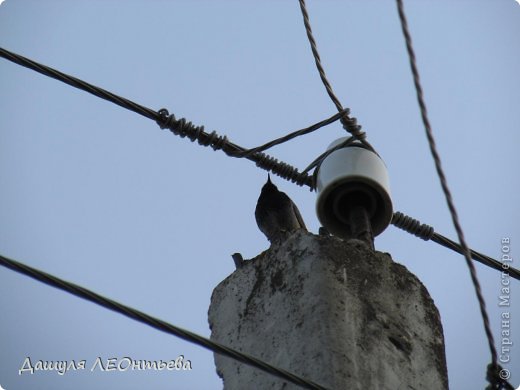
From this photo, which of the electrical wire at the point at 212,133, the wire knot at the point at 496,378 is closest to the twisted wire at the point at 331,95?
the electrical wire at the point at 212,133

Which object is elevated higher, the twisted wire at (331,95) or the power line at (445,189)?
the twisted wire at (331,95)

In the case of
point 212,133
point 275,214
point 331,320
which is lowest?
point 331,320

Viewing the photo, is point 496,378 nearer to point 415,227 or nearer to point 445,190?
point 445,190

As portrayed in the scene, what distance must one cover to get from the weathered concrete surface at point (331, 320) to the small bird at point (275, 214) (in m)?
0.21

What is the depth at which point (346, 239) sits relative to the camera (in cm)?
369

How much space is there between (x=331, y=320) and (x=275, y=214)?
0.81m

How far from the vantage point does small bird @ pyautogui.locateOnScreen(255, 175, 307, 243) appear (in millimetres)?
3945

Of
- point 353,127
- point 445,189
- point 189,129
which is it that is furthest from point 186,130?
point 445,189

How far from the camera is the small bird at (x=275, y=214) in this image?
3.95m

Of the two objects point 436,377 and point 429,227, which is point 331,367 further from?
point 429,227

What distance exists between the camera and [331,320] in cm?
325

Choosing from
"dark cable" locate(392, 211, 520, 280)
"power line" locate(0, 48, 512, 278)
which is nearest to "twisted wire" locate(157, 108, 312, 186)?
"power line" locate(0, 48, 512, 278)

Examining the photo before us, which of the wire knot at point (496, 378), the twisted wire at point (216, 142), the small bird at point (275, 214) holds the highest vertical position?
the twisted wire at point (216, 142)

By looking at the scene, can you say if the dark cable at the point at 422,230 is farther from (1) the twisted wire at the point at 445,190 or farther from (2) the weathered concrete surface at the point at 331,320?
(1) the twisted wire at the point at 445,190
